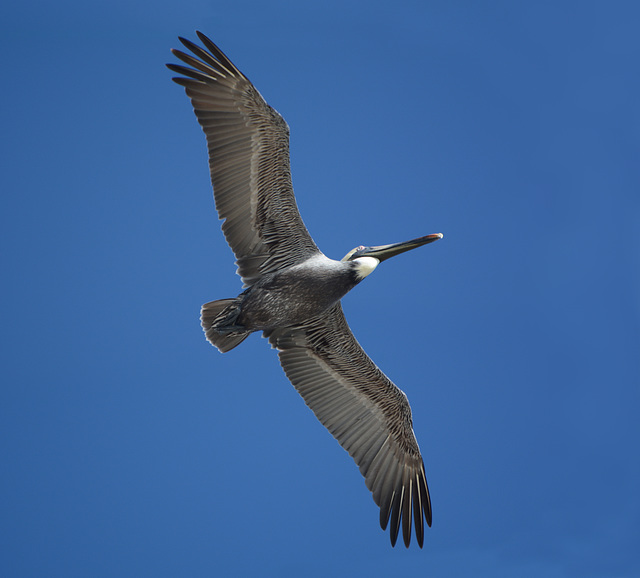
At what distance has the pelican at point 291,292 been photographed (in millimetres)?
6789

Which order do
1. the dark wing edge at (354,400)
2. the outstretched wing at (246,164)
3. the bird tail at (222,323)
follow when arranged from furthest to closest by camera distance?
the dark wing edge at (354,400), the bird tail at (222,323), the outstretched wing at (246,164)

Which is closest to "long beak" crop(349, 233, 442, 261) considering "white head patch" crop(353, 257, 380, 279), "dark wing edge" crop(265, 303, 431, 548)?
"white head patch" crop(353, 257, 380, 279)

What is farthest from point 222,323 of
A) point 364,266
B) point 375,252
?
point 375,252

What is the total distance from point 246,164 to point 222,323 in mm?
1600

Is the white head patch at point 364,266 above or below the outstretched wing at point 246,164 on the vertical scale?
below

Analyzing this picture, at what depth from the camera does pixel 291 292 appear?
6.82 meters

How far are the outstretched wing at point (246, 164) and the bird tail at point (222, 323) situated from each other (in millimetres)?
328

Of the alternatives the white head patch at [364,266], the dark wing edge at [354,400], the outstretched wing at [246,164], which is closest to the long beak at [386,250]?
the white head patch at [364,266]

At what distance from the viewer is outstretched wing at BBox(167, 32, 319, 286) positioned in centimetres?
675

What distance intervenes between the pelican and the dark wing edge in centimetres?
1

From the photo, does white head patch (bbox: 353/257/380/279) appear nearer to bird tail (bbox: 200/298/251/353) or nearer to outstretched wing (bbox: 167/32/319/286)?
outstretched wing (bbox: 167/32/319/286)

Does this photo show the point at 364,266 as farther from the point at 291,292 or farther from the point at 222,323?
the point at 222,323

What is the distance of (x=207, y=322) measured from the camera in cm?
696

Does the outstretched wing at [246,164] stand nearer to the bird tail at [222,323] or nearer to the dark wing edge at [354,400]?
the bird tail at [222,323]
